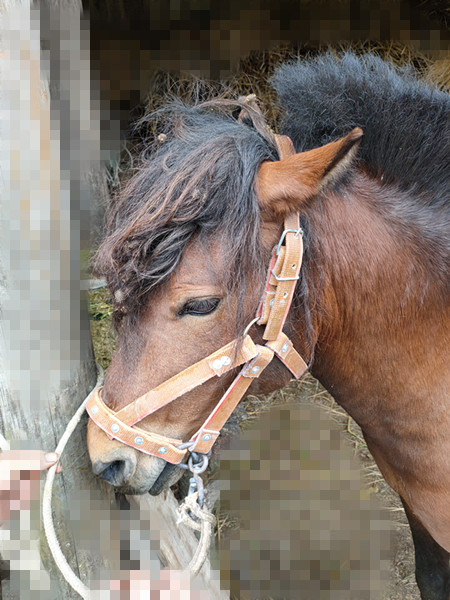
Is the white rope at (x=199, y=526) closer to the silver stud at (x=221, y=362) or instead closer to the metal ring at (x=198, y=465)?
the metal ring at (x=198, y=465)

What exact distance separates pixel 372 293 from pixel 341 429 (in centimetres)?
303

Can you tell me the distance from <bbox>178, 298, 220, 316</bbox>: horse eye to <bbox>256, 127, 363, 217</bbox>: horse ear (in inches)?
12.7

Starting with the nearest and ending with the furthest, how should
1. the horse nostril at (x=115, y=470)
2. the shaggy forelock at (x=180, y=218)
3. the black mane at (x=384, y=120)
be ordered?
the shaggy forelock at (x=180, y=218), the horse nostril at (x=115, y=470), the black mane at (x=384, y=120)

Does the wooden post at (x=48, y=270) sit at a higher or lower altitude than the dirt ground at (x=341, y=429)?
higher

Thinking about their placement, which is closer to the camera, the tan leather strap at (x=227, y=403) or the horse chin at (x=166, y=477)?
the tan leather strap at (x=227, y=403)

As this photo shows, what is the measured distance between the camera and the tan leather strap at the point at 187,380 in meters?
1.47

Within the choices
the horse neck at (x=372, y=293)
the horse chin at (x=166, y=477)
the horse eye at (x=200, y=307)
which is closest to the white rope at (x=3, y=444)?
the horse chin at (x=166, y=477)

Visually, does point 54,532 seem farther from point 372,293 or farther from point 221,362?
point 372,293

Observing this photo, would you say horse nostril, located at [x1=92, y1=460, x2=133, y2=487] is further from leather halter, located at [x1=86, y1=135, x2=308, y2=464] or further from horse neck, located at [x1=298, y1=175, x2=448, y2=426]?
horse neck, located at [x1=298, y1=175, x2=448, y2=426]

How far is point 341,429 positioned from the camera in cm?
436

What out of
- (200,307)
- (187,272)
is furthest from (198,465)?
(187,272)

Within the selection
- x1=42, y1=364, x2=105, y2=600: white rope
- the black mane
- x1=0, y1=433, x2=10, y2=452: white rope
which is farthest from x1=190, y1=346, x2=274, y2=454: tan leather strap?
the black mane

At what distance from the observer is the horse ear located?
1.41m

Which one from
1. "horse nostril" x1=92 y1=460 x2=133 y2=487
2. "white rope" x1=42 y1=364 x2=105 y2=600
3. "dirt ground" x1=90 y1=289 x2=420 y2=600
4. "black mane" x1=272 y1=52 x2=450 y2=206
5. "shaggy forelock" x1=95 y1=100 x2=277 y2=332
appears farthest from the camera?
"dirt ground" x1=90 y1=289 x2=420 y2=600
